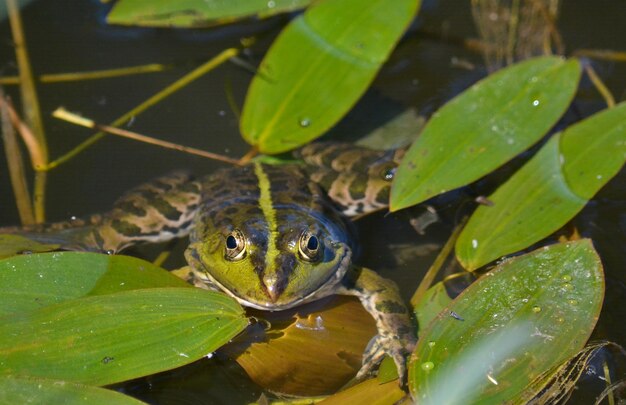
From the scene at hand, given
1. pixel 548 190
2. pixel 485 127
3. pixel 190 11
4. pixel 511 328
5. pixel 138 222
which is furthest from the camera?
pixel 190 11

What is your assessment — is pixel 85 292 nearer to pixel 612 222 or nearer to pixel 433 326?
pixel 433 326

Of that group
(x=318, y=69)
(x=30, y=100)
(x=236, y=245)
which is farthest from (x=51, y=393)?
(x=30, y=100)

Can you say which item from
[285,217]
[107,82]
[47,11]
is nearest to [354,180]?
[285,217]

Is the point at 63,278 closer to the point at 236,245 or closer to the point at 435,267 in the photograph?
the point at 236,245

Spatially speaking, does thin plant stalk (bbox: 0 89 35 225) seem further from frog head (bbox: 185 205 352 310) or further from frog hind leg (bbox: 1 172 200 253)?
frog head (bbox: 185 205 352 310)

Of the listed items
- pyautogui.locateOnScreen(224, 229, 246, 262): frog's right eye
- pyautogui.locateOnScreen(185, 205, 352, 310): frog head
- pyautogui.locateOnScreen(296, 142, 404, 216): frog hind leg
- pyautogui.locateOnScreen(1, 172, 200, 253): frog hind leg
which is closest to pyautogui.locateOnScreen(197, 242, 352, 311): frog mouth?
pyautogui.locateOnScreen(185, 205, 352, 310): frog head

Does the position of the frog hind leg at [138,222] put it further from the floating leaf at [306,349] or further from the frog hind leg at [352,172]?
the floating leaf at [306,349]
